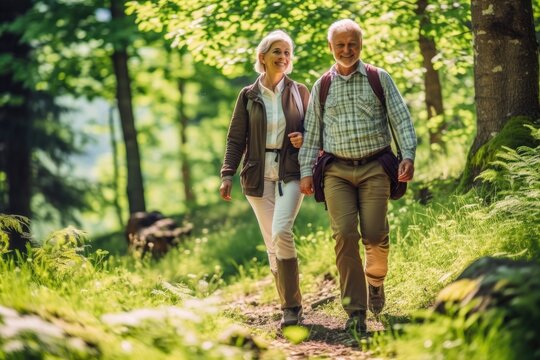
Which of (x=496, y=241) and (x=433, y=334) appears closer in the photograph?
(x=433, y=334)

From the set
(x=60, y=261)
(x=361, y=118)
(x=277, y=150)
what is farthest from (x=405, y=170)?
(x=60, y=261)

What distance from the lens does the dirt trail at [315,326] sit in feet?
17.0

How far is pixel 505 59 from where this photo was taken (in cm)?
704

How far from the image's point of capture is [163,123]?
1194 inches

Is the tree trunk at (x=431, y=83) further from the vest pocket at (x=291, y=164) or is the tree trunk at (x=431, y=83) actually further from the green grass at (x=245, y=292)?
the vest pocket at (x=291, y=164)

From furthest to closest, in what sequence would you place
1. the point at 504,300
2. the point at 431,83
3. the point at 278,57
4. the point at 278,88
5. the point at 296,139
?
1. the point at 431,83
2. the point at 278,88
3. the point at 278,57
4. the point at 296,139
5. the point at 504,300

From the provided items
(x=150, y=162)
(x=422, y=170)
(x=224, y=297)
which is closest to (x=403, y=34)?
(x=422, y=170)

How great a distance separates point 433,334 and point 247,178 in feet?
10.0

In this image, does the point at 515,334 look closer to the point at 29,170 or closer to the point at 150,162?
the point at 29,170

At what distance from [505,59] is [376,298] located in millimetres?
2735

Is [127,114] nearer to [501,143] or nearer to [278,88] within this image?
[278,88]

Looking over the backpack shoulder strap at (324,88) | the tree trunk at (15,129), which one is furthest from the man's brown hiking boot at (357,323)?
the tree trunk at (15,129)

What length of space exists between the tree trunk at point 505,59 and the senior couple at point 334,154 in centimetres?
172

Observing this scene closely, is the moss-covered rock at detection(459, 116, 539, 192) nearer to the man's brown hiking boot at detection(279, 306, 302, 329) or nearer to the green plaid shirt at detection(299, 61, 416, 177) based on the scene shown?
the green plaid shirt at detection(299, 61, 416, 177)
